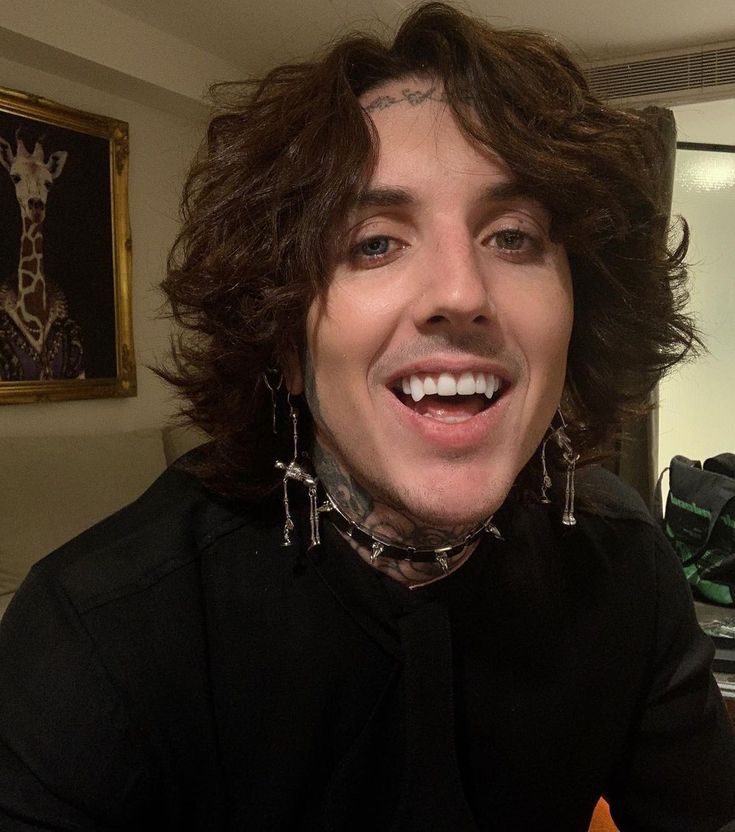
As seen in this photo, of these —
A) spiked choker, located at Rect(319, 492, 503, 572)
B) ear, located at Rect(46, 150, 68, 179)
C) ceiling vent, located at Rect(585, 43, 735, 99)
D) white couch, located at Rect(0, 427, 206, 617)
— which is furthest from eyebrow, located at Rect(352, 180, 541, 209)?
ceiling vent, located at Rect(585, 43, 735, 99)

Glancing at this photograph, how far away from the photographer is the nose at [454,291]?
28.1 inches

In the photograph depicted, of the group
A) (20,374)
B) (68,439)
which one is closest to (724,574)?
(68,439)

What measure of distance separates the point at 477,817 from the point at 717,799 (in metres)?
0.30

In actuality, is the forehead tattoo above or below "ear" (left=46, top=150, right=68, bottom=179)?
below

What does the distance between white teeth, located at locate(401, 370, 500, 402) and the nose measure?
56 millimetres

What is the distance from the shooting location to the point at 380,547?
86cm

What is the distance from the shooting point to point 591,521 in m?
1.02

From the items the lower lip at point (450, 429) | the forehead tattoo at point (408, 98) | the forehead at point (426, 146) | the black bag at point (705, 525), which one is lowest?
the black bag at point (705, 525)

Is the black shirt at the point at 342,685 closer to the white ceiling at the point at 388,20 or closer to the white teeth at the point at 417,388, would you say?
the white teeth at the point at 417,388

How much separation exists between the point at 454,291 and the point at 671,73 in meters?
3.03

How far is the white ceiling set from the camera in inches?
106

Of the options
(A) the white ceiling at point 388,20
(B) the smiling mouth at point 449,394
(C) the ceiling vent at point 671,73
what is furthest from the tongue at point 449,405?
(C) the ceiling vent at point 671,73

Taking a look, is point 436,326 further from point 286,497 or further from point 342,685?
point 342,685

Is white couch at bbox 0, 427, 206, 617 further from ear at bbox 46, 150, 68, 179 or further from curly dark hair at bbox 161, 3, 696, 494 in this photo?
curly dark hair at bbox 161, 3, 696, 494
